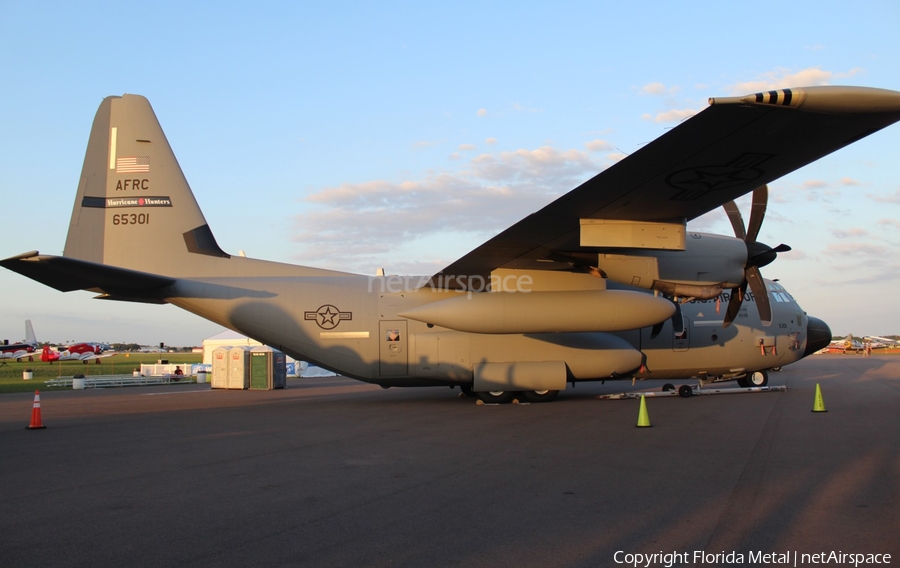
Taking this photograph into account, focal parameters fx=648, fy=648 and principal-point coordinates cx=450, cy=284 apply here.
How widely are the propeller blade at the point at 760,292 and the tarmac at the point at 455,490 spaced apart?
3.90m

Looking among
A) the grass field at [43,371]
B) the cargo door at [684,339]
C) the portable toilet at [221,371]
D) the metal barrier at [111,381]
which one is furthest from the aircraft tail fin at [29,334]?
the cargo door at [684,339]

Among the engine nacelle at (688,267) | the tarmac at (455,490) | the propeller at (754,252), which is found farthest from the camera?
the propeller at (754,252)

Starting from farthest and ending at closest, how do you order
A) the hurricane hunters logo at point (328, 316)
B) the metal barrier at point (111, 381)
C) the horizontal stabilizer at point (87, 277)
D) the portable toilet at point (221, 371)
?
the metal barrier at point (111, 381)
the portable toilet at point (221, 371)
the hurricane hunters logo at point (328, 316)
the horizontal stabilizer at point (87, 277)

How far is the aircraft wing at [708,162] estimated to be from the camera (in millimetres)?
7832

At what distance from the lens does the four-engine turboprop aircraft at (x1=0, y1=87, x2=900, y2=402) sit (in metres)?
14.9

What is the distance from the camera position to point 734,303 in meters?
17.4

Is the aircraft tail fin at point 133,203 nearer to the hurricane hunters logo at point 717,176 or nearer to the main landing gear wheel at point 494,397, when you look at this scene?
the main landing gear wheel at point 494,397

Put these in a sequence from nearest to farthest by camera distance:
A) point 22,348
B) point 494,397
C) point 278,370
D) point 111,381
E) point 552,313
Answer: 1. point 552,313
2. point 494,397
3. point 278,370
4. point 111,381
5. point 22,348

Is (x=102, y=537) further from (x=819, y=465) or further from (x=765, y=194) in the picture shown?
(x=765, y=194)

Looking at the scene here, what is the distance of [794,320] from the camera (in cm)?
2009

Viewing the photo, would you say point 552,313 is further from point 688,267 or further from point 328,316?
point 328,316

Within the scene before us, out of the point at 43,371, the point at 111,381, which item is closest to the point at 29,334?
the point at 43,371

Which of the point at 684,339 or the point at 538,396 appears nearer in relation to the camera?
the point at 538,396

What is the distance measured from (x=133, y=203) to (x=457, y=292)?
875 cm
